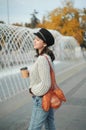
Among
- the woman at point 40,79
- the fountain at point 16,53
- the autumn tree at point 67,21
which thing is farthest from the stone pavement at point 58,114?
the autumn tree at point 67,21

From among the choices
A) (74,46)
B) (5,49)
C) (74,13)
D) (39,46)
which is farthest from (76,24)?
(39,46)

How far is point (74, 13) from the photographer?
171 feet

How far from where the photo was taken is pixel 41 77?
14.4 feet

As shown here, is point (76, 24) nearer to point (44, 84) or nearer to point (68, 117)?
point (68, 117)

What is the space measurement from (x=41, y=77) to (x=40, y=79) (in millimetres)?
95

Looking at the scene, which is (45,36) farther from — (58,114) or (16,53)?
(16,53)

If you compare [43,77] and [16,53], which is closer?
[43,77]

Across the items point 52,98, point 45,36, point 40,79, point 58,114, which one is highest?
Result: point 45,36

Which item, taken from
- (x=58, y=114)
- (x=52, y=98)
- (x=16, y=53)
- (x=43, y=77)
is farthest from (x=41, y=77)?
(x=16, y=53)

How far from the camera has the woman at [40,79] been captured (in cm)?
439

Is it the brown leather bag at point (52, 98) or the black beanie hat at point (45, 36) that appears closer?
the brown leather bag at point (52, 98)

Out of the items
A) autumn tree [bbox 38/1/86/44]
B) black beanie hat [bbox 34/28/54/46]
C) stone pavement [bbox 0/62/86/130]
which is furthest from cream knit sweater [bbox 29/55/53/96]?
autumn tree [bbox 38/1/86/44]

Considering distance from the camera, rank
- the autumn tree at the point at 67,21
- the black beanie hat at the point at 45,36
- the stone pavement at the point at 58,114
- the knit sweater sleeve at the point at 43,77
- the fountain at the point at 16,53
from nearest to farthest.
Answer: the knit sweater sleeve at the point at 43,77 < the black beanie hat at the point at 45,36 < the stone pavement at the point at 58,114 < the fountain at the point at 16,53 < the autumn tree at the point at 67,21

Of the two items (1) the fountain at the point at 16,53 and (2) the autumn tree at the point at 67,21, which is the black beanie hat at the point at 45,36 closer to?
(1) the fountain at the point at 16,53
